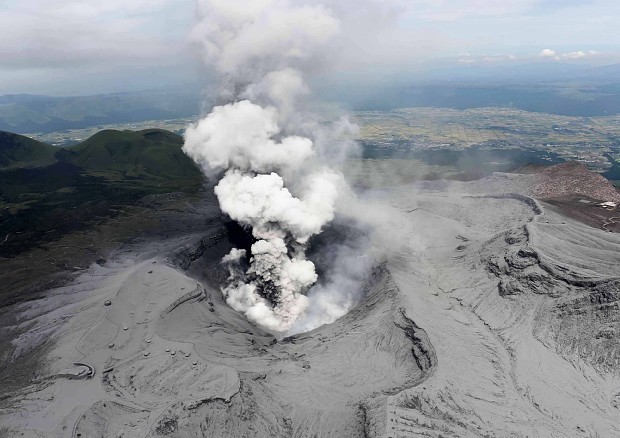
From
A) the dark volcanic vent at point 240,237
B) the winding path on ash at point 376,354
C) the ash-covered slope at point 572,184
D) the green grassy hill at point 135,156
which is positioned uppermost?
the winding path on ash at point 376,354

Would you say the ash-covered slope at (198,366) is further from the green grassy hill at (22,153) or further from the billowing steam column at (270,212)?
the green grassy hill at (22,153)

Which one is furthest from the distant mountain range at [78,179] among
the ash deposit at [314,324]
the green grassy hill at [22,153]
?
the ash deposit at [314,324]

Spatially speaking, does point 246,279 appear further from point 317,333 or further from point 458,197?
point 458,197

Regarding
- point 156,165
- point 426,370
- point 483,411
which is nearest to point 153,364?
point 426,370

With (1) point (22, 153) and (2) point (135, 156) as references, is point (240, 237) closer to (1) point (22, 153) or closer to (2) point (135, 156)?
(2) point (135, 156)

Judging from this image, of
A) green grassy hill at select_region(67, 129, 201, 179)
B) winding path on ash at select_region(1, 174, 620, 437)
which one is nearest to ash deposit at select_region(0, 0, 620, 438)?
winding path on ash at select_region(1, 174, 620, 437)
